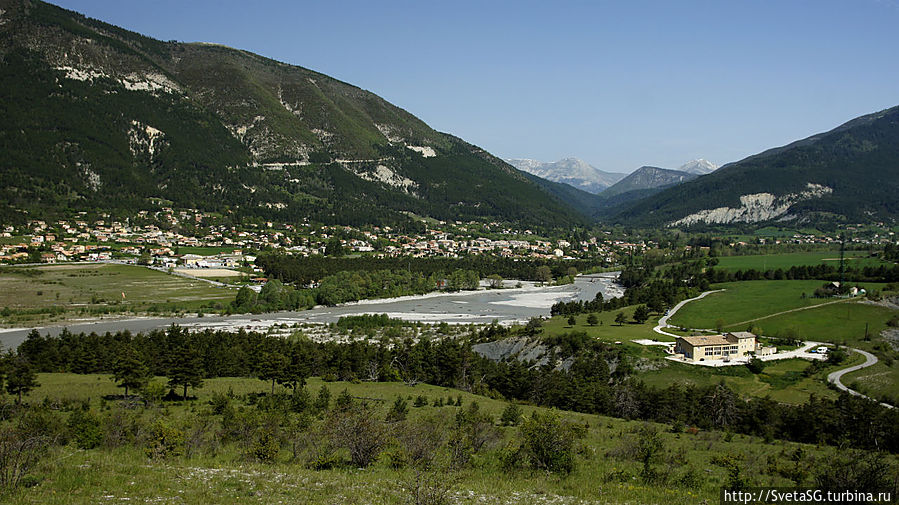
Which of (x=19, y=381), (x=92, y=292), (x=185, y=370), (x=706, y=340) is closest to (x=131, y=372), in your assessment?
(x=185, y=370)

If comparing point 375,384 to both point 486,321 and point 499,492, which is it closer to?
point 499,492

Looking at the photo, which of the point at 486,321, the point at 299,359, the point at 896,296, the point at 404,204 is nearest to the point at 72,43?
the point at 404,204

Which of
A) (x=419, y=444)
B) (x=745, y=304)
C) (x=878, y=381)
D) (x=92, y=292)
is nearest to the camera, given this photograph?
(x=419, y=444)

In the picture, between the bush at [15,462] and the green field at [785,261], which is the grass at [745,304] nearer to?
the green field at [785,261]

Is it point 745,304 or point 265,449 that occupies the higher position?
point 265,449

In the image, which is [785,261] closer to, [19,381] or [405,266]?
[405,266]

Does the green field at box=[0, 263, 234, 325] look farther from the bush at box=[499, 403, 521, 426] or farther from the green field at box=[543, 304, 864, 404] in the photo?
the bush at box=[499, 403, 521, 426]

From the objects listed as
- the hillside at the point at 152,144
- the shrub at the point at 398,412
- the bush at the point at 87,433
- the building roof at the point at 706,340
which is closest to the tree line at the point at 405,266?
the hillside at the point at 152,144
